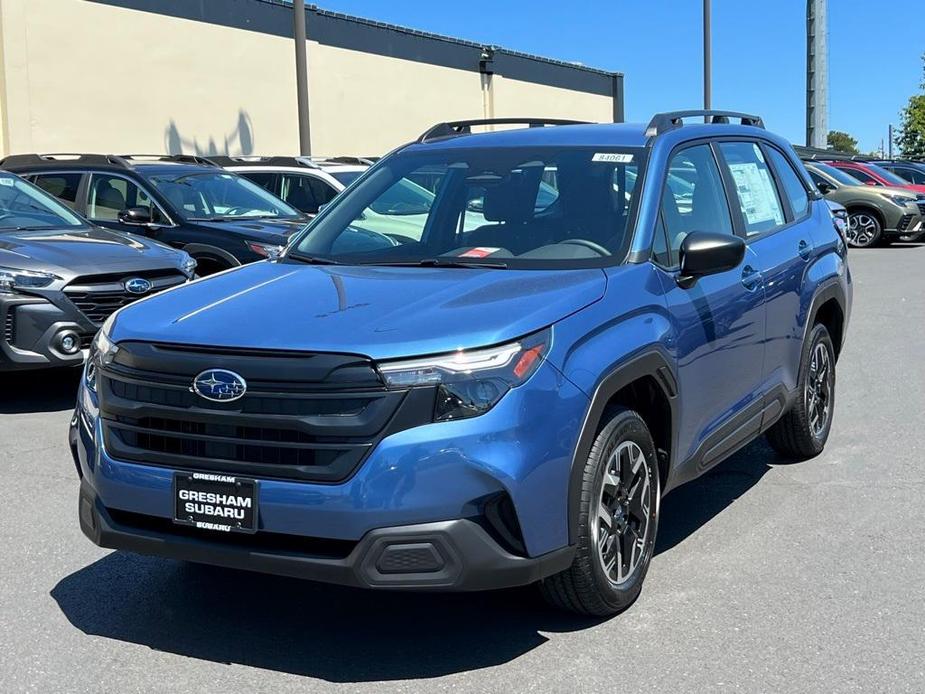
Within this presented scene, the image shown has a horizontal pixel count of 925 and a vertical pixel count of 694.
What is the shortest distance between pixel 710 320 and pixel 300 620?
2.00m

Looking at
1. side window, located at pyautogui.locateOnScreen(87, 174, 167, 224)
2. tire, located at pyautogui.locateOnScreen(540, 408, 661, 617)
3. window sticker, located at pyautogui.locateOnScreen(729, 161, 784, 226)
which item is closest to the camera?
Answer: tire, located at pyautogui.locateOnScreen(540, 408, 661, 617)

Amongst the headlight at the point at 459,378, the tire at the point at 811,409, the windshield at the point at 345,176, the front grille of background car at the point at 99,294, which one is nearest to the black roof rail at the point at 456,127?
the tire at the point at 811,409

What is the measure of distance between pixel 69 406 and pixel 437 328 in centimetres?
547

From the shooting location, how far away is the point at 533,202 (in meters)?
5.05

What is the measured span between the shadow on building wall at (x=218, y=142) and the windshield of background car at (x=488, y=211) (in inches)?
787

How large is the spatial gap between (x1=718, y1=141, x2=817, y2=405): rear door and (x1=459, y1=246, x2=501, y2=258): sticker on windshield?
1387 mm

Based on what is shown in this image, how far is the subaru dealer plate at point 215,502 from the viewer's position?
378 cm

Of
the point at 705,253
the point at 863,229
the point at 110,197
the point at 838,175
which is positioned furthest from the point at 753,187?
the point at 838,175

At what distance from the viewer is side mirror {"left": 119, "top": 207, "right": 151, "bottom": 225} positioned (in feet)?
34.8

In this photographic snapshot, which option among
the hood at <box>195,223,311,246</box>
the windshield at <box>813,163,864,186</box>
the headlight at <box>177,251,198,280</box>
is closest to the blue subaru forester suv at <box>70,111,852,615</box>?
the headlight at <box>177,251,198,280</box>

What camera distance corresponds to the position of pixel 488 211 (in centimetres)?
513

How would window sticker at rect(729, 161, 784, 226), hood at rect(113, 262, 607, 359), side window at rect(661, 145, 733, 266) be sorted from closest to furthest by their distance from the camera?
1. hood at rect(113, 262, 607, 359)
2. side window at rect(661, 145, 733, 266)
3. window sticker at rect(729, 161, 784, 226)

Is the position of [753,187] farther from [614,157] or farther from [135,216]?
[135,216]

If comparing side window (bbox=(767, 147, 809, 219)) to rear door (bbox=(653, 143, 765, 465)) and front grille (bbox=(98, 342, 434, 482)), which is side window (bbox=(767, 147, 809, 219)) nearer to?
rear door (bbox=(653, 143, 765, 465))
